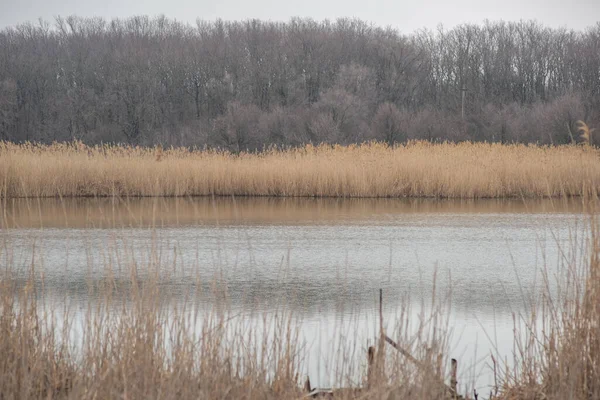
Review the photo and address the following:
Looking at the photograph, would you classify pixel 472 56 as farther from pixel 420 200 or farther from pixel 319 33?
pixel 420 200

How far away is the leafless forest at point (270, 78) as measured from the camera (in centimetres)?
5175

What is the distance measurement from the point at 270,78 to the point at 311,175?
39.4m

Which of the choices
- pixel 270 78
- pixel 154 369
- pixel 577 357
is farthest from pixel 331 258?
pixel 270 78

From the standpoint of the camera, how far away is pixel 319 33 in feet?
198

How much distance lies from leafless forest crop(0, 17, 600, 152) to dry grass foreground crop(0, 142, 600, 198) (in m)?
29.3

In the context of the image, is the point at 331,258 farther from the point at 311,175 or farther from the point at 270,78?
the point at 270,78

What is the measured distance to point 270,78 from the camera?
180 feet

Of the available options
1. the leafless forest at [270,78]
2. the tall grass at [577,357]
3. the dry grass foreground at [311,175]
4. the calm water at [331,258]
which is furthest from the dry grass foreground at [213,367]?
the leafless forest at [270,78]

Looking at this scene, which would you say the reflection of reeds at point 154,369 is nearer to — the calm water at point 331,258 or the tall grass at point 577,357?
the calm water at point 331,258

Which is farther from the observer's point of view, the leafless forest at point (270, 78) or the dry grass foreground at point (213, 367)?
the leafless forest at point (270, 78)

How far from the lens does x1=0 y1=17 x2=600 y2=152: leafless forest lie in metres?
51.8

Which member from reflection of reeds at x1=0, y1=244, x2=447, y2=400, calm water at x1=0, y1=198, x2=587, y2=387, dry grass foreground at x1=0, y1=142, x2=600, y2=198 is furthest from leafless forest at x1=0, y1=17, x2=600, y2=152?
reflection of reeds at x1=0, y1=244, x2=447, y2=400

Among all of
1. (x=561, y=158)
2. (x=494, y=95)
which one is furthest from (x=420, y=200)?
(x=494, y=95)

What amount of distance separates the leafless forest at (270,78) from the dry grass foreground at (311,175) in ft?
96.1
